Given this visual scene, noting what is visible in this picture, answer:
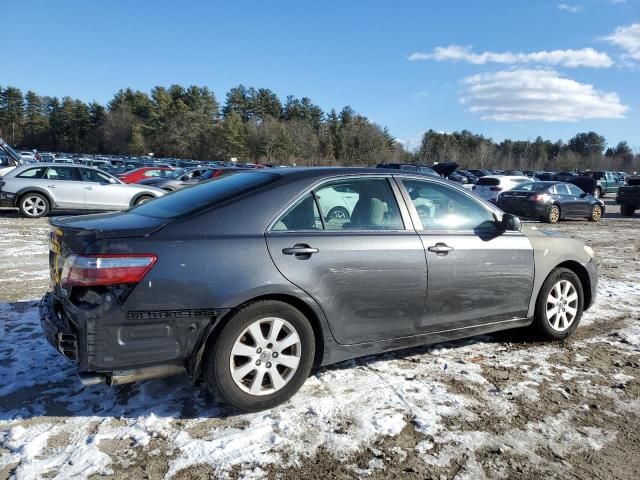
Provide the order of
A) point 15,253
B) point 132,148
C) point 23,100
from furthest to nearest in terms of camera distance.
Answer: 1. point 23,100
2. point 132,148
3. point 15,253

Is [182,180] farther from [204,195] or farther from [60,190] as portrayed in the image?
[204,195]

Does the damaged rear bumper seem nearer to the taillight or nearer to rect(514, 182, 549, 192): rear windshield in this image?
the taillight

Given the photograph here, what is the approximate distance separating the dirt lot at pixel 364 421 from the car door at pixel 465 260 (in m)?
0.47

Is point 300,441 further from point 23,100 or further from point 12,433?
point 23,100

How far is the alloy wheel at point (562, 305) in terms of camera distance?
15.3ft

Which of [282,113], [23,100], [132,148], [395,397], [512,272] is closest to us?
[395,397]

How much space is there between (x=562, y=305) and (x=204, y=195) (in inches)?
134

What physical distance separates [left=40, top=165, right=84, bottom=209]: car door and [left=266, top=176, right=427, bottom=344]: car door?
11852 mm

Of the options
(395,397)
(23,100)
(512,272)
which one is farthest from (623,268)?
(23,100)

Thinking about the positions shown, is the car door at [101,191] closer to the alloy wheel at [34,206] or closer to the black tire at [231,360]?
the alloy wheel at [34,206]

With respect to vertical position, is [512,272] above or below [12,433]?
above

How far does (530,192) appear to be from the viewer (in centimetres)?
1684

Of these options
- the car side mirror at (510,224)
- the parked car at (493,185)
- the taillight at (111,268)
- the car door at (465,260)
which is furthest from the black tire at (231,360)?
the parked car at (493,185)

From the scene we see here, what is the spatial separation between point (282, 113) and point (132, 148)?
28832 mm
